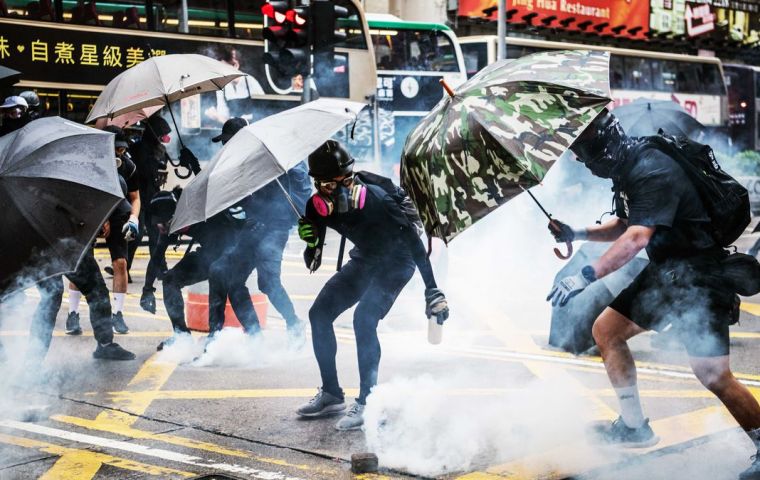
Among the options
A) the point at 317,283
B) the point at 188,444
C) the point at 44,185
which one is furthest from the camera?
the point at 317,283

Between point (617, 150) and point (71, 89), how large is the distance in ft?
35.1

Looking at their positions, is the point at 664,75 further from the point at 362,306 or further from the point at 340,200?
the point at 340,200

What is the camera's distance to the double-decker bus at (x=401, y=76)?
1695 cm

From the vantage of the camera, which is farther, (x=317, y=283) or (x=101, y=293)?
(x=317, y=283)

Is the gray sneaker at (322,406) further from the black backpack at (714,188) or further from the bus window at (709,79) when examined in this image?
the bus window at (709,79)

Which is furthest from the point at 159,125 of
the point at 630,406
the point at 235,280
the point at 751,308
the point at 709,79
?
the point at 709,79

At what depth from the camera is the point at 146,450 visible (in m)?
4.68

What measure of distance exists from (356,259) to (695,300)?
6.08 feet

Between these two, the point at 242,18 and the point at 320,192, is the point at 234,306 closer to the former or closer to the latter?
the point at 320,192

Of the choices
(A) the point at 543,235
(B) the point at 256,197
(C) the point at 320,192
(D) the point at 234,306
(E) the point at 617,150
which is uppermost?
(E) the point at 617,150

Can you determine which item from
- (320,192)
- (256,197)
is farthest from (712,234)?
(256,197)

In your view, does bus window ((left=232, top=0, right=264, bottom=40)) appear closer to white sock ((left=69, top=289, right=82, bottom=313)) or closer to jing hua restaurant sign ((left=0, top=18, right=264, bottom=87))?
jing hua restaurant sign ((left=0, top=18, right=264, bottom=87))

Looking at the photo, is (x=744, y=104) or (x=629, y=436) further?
(x=744, y=104)

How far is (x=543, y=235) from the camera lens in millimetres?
12492
